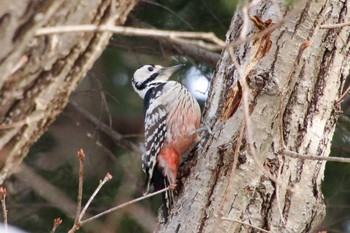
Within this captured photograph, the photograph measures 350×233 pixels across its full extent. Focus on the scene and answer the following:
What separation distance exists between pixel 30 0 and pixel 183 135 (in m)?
3.05

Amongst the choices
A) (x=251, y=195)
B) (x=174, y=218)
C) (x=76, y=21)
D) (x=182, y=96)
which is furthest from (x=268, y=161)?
(x=76, y=21)

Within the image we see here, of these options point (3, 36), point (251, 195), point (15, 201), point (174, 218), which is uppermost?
point (3, 36)

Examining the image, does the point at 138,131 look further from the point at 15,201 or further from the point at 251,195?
the point at 251,195

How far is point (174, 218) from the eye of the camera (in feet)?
12.3

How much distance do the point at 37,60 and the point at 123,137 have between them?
4440mm

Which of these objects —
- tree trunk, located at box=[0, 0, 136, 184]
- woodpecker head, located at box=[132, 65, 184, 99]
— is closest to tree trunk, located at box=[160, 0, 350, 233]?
woodpecker head, located at box=[132, 65, 184, 99]

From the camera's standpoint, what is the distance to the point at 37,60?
1.76 meters

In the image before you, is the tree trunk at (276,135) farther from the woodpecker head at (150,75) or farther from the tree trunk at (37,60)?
the tree trunk at (37,60)

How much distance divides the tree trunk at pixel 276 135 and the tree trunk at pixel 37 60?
1717 mm

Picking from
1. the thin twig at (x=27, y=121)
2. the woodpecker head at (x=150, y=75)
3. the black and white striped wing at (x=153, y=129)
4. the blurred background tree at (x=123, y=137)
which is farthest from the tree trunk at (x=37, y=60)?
the woodpecker head at (x=150, y=75)

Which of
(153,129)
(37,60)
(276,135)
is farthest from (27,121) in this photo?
(153,129)

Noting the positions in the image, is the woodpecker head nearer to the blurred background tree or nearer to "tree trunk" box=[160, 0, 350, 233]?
the blurred background tree

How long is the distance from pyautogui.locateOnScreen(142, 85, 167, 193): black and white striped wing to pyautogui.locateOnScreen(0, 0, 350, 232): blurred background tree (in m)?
0.49

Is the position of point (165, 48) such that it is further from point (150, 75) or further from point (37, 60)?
point (37, 60)
